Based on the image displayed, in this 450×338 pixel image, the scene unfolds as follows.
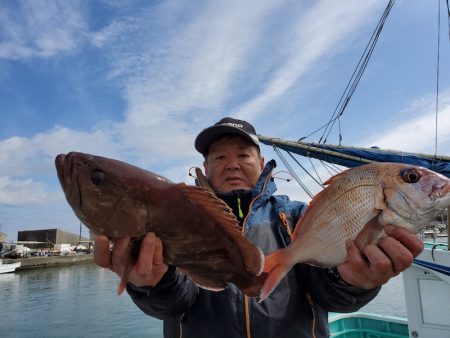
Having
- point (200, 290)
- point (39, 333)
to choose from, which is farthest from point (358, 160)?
point (39, 333)

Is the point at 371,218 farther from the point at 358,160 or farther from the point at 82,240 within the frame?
the point at 82,240

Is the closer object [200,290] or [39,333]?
[200,290]

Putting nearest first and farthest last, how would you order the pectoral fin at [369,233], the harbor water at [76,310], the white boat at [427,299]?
the pectoral fin at [369,233] < the white boat at [427,299] < the harbor water at [76,310]

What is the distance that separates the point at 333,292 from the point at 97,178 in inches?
73.3

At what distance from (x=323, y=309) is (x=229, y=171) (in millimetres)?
1530

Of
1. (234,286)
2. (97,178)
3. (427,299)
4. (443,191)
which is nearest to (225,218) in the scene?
(97,178)

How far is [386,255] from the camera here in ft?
6.37

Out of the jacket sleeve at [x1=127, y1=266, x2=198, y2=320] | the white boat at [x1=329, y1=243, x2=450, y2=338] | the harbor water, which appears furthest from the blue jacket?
the harbor water

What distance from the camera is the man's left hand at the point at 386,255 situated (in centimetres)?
A: 190

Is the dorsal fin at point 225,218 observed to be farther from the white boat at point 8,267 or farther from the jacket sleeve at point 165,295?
the white boat at point 8,267

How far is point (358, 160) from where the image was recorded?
11555 mm

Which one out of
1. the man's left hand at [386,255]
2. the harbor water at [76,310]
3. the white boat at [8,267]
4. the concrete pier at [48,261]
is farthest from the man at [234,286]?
the concrete pier at [48,261]

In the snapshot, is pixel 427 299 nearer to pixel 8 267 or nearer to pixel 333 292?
pixel 333 292

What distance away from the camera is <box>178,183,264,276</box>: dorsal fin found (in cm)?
199
